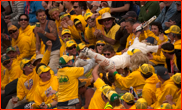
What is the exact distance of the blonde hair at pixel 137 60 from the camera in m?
5.02

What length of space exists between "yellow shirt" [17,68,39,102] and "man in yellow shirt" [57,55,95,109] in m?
1.21

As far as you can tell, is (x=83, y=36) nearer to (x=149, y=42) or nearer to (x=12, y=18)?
(x=149, y=42)

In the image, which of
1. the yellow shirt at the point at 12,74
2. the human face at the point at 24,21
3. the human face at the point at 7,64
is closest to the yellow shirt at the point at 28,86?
the yellow shirt at the point at 12,74

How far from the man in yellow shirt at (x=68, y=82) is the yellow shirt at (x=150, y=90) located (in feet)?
3.65

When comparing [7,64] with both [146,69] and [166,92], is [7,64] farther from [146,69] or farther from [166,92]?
[166,92]

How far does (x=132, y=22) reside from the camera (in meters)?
6.33

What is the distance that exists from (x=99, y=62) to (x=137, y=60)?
2.34ft

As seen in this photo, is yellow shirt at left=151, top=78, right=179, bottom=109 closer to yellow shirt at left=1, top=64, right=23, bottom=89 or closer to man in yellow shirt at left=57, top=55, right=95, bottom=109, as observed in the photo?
man in yellow shirt at left=57, top=55, right=95, bottom=109

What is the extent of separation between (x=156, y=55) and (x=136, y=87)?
1.28 m

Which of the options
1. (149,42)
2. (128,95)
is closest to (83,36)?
(149,42)

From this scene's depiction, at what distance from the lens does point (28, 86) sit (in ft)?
20.6

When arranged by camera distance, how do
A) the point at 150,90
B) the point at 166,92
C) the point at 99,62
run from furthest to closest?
the point at 99,62, the point at 150,90, the point at 166,92

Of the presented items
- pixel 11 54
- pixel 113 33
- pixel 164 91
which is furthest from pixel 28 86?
pixel 164 91

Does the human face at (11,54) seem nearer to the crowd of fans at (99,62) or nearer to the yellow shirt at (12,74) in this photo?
the crowd of fans at (99,62)
